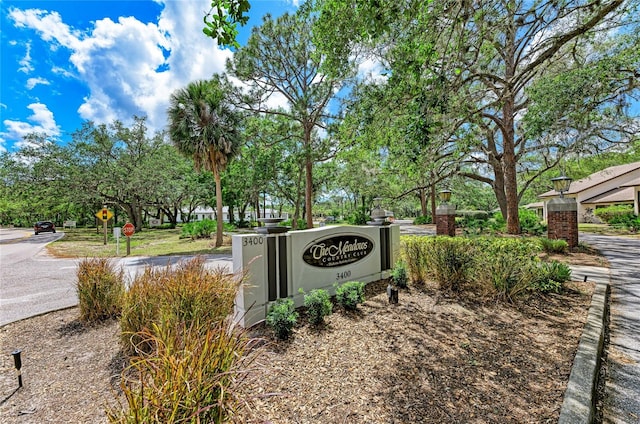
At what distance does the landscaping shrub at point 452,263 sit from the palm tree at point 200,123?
39.0 feet

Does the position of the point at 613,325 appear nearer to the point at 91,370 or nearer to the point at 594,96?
the point at 594,96

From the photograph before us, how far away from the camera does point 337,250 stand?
219 inches

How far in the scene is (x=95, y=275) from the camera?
13.8 feet

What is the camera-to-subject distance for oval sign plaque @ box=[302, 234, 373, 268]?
16.7 ft

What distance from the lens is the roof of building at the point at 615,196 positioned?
22.3 m

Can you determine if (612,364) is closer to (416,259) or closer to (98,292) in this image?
(416,259)

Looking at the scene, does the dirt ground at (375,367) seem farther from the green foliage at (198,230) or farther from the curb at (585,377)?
the green foliage at (198,230)

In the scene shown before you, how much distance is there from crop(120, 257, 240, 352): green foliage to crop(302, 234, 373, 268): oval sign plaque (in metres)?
1.88

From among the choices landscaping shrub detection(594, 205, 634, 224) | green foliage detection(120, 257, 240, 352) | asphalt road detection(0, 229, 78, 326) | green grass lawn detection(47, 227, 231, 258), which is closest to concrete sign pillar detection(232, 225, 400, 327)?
green foliage detection(120, 257, 240, 352)

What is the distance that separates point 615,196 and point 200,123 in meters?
32.5

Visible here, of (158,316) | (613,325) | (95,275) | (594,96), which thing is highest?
(594,96)

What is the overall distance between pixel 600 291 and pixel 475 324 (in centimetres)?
327

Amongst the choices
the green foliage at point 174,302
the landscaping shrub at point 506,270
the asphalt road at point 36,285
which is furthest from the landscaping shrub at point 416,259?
the green foliage at point 174,302

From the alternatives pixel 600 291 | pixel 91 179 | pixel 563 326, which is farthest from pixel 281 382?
pixel 91 179
